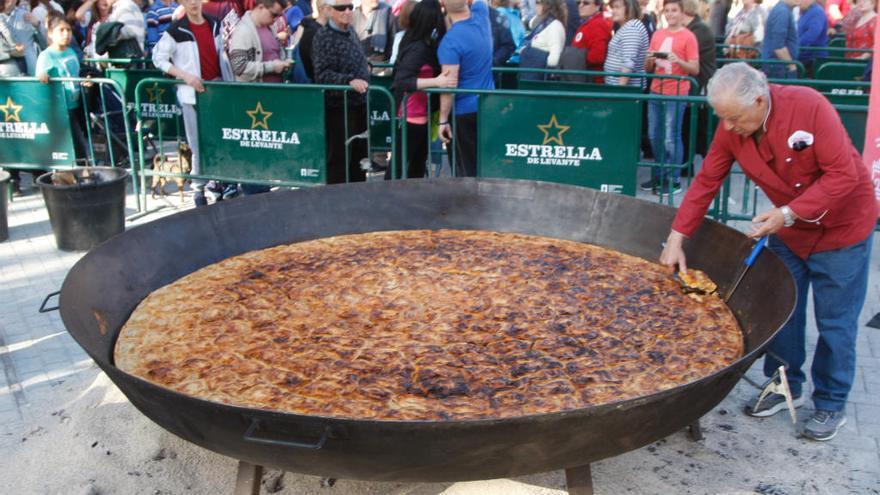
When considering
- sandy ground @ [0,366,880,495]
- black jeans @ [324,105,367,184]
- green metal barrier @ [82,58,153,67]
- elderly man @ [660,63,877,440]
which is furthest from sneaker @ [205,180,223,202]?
elderly man @ [660,63,877,440]

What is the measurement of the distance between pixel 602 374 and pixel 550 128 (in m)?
4.30

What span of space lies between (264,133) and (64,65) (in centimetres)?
323

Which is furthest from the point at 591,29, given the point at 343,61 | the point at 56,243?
the point at 56,243

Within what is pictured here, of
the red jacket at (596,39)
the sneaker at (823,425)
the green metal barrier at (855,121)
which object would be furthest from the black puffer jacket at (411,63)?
the sneaker at (823,425)

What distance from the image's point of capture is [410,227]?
6.34m

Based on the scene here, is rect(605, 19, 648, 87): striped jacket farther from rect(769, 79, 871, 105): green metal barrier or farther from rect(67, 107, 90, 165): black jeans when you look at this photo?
rect(67, 107, 90, 165): black jeans

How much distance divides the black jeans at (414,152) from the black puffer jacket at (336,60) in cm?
64

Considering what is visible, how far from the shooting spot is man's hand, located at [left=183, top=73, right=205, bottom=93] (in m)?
9.33

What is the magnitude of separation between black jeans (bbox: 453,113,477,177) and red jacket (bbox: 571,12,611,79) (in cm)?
390

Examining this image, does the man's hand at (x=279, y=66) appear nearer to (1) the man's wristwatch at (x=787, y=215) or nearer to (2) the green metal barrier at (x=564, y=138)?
(2) the green metal barrier at (x=564, y=138)

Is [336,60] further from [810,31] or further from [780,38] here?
[810,31]

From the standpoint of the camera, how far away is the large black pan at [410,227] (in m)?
→ 3.22

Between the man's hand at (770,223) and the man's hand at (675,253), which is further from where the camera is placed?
the man's hand at (675,253)

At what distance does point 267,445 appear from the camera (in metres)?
3.30
